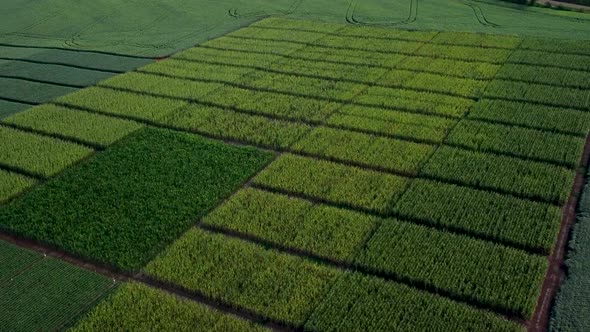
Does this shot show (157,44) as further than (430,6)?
No

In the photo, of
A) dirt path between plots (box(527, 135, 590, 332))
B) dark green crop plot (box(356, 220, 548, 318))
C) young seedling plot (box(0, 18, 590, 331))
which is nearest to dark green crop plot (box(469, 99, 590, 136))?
young seedling plot (box(0, 18, 590, 331))

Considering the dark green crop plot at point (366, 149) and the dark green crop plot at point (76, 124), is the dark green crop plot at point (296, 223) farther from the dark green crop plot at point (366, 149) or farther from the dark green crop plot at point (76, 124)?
the dark green crop plot at point (76, 124)

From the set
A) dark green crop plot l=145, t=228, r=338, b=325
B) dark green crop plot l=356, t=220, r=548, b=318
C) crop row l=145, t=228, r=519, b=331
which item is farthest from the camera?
dark green crop plot l=145, t=228, r=338, b=325

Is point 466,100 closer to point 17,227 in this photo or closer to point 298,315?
point 298,315

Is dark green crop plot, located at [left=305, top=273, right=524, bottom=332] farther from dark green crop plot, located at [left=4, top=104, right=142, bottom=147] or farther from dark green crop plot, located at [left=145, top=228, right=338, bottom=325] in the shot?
dark green crop plot, located at [left=4, top=104, right=142, bottom=147]

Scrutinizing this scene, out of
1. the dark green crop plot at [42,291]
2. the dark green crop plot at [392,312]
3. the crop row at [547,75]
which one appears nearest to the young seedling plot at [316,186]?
the dark green crop plot at [392,312]

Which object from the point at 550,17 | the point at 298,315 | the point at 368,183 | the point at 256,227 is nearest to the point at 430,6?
the point at 550,17

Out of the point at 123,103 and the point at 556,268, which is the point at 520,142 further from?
the point at 123,103
